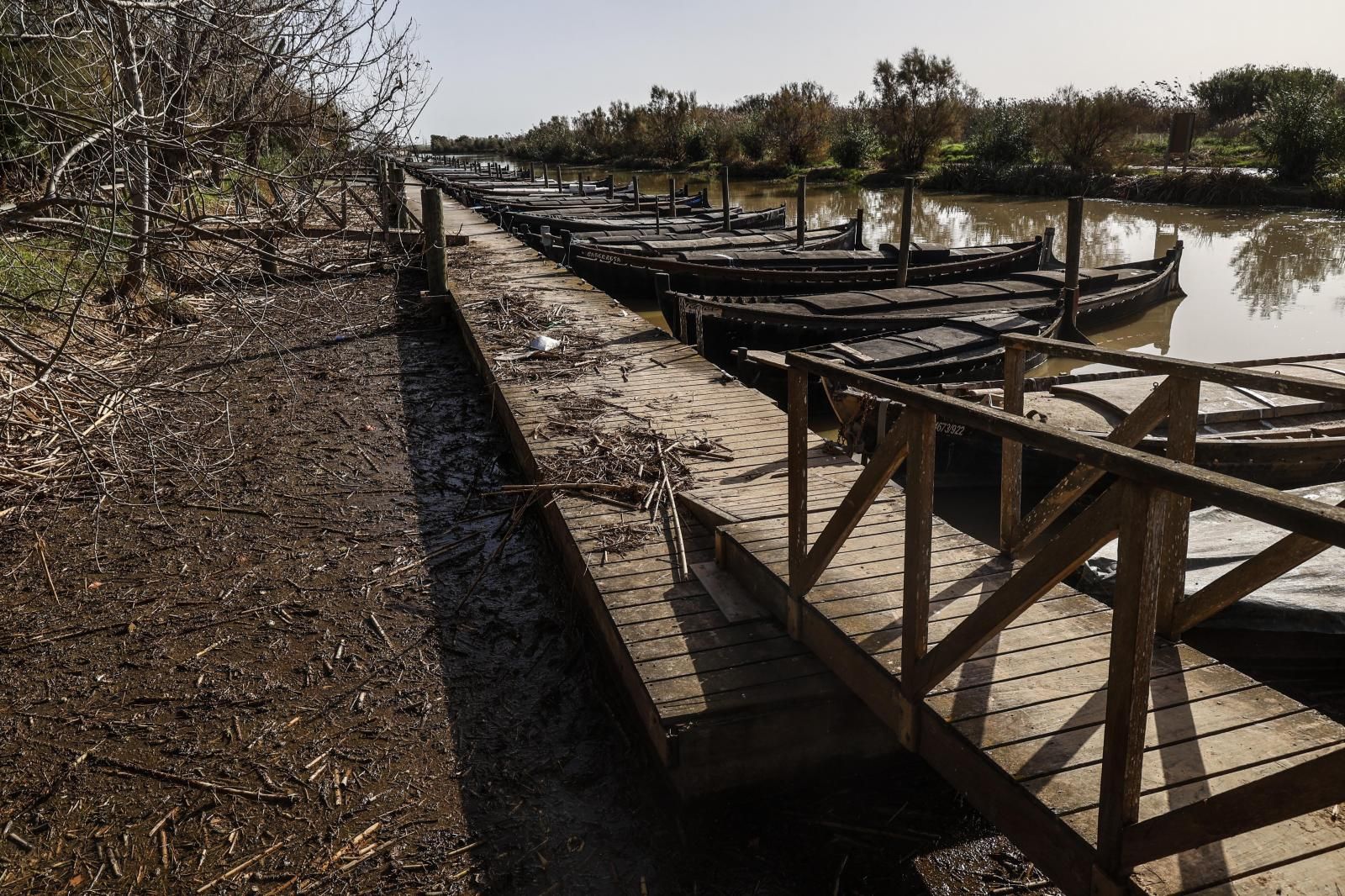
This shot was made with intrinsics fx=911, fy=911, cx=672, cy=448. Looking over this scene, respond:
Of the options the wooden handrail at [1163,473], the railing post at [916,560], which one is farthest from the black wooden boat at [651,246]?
the wooden handrail at [1163,473]

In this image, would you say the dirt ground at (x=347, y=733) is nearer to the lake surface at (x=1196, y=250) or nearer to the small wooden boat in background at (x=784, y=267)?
the lake surface at (x=1196, y=250)

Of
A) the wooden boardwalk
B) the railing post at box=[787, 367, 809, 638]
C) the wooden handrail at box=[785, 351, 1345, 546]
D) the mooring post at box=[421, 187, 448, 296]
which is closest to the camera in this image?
the wooden handrail at box=[785, 351, 1345, 546]

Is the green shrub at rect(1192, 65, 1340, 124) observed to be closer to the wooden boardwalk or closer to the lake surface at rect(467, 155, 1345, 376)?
the lake surface at rect(467, 155, 1345, 376)

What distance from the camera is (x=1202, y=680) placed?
2787 millimetres

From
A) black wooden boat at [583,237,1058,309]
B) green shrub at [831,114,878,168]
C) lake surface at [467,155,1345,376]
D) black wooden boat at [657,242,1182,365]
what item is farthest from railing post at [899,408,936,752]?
green shrub at [831,114,878,168]

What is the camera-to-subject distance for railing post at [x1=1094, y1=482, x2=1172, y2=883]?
1.89 m

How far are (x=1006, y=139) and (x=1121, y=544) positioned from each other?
1418 inches

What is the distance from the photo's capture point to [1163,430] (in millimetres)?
6570

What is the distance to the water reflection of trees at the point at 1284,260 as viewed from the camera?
53.8ft

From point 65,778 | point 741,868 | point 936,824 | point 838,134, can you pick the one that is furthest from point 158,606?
point 838,134

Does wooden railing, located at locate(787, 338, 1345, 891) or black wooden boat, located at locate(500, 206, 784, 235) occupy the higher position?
black wooden boat, located at locate(500, 206, 784, 235)

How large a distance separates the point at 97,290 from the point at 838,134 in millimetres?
37268

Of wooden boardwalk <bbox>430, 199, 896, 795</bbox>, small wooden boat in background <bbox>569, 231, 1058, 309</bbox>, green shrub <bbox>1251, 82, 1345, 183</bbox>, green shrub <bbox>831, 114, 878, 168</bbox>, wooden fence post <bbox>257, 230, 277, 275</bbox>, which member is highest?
green shrub <bbox>831, 114, 878, 168</bbox>

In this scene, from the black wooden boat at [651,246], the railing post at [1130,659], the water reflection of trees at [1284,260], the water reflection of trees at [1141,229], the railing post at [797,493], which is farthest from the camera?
the water reflection of trees at [1141,229]
